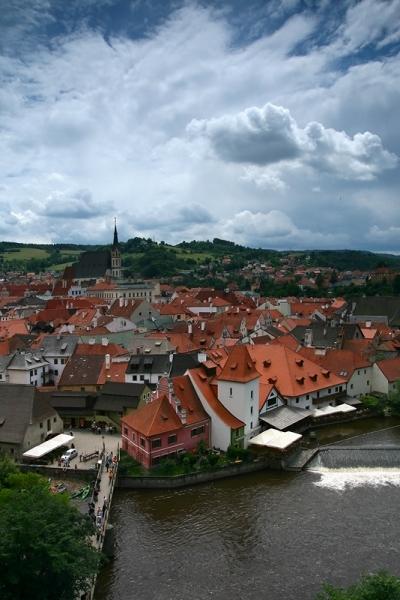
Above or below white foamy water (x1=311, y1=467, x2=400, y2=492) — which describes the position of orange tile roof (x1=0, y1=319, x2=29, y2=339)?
above

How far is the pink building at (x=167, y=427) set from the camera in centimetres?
4072

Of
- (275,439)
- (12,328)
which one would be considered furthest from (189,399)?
(12,328)

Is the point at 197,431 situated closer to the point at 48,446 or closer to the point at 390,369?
the point at 48,446

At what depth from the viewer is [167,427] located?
41.4m

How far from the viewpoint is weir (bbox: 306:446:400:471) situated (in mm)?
41250

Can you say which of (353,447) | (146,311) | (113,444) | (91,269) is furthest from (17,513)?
(91,269)

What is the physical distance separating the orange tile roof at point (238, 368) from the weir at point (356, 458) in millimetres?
8263

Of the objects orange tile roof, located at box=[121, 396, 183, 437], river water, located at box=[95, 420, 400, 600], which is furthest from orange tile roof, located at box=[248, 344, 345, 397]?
river water, located at box=[95, 420, 400, 600]

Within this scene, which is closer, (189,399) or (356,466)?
(356,466)

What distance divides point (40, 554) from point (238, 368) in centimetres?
2547

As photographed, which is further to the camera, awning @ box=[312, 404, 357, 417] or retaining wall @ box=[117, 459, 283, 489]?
awning @ box=[312, 404, 357, 417]

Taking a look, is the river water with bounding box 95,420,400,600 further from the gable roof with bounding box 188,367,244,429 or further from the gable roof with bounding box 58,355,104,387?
the gable roof with bounding box 58,355,104,387

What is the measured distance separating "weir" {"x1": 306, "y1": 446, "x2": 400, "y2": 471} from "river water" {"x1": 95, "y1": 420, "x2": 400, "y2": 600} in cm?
75

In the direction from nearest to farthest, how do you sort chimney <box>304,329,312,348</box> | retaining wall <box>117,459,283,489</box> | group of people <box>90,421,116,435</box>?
retaining wall <box>117,459,283,489</box> → group of people <box>90,421,116,435</box> → chimney <box>304,329,312,348</box>
